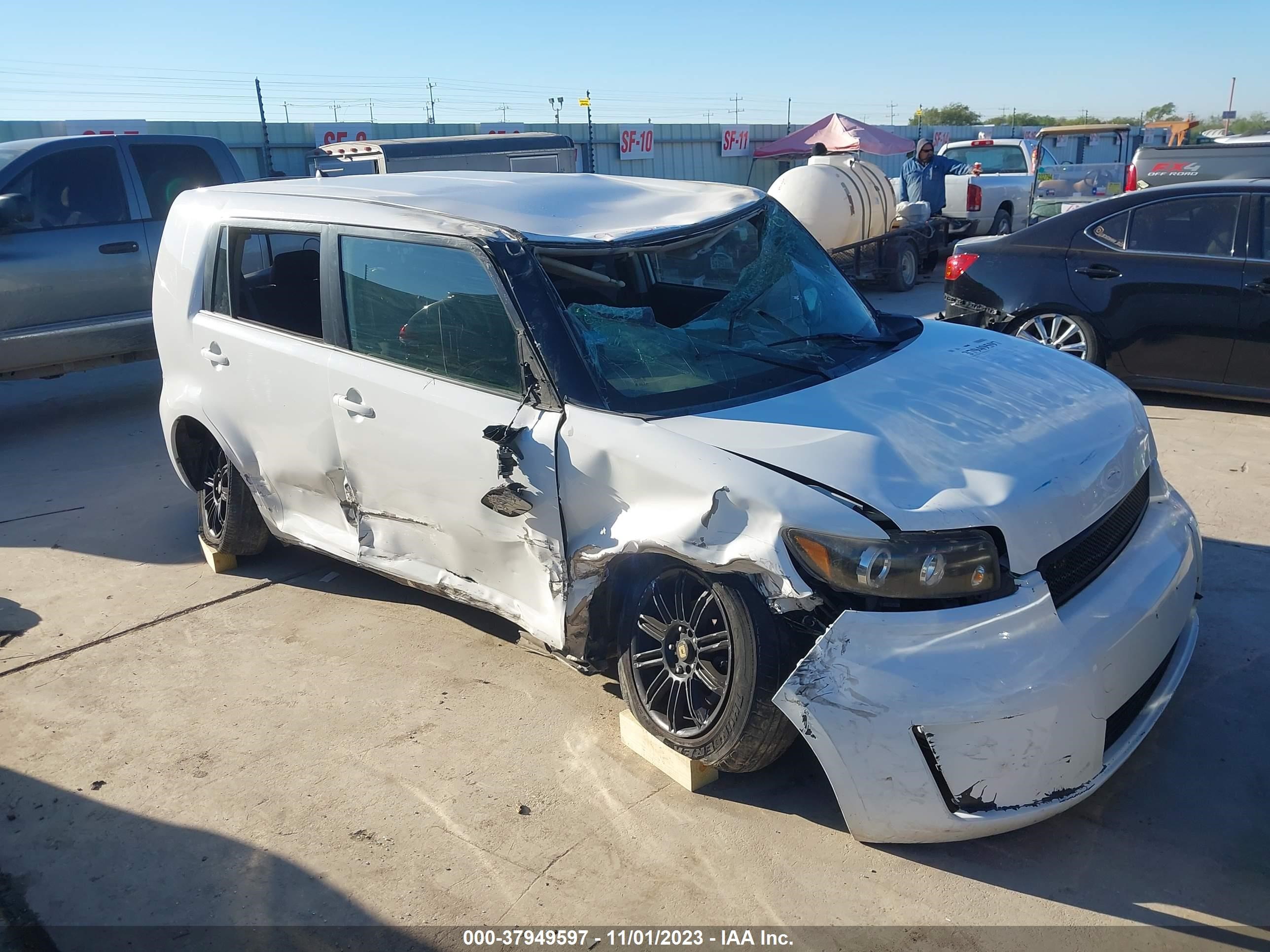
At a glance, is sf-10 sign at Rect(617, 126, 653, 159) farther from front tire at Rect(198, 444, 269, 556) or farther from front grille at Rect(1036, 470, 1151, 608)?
front grille at Rect(1036, 470, 1151, 608)

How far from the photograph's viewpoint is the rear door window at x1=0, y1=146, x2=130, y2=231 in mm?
7551

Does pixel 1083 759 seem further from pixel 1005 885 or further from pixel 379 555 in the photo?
pixel 379 555

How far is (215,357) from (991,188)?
46.6 feet

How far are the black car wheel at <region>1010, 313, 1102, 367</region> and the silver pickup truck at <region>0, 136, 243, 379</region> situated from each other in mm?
6690

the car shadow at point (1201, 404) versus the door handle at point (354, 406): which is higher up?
the door handle at point (354, 406)

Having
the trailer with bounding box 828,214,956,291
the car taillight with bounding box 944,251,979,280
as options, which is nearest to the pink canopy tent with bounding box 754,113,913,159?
the trailer with bounding box 828,214,956,291

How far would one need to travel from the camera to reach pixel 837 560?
264 cm

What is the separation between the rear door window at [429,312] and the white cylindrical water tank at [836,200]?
334 inches

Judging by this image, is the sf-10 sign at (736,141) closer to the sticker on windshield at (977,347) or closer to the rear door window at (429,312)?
the sticker on windshield at (977,347)

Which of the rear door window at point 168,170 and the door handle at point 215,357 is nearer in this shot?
the door handle at point 215,357

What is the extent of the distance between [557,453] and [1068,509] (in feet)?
4.95

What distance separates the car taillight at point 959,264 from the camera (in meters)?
7.31

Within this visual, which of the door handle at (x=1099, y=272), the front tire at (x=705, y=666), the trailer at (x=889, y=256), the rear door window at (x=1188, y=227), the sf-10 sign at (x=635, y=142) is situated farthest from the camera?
the sf-10 sign at (x=635, y=142)

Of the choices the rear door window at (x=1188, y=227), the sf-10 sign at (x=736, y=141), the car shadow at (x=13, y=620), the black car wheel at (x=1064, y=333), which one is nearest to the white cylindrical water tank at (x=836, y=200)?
the black car wheel at (x=1064, y=333)
